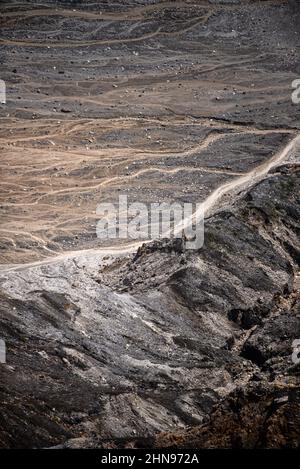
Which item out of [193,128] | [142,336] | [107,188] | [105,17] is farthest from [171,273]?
[105,17]

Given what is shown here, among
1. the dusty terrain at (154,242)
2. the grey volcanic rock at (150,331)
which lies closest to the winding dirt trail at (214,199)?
the dusty terrain at (154,242)

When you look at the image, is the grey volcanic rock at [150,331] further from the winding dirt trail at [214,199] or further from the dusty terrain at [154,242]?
the winding dirt trail at [214,199]

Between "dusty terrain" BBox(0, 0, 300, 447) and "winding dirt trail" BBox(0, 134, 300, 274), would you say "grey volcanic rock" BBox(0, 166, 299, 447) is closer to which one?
"dusty terrain" BBox(0, 0, 300, 447)

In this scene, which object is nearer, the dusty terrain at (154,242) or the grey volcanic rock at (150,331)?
the grey volcanic rock at (150,331)

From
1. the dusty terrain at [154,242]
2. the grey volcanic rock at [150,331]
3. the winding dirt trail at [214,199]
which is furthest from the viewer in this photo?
the winding dirt trail at [214,199]

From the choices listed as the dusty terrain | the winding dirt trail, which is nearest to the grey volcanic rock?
the dusty terrain

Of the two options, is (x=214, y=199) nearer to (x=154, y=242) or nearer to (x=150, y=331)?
(x=154, y=242)

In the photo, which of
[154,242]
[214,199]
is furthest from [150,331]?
[214,199]
